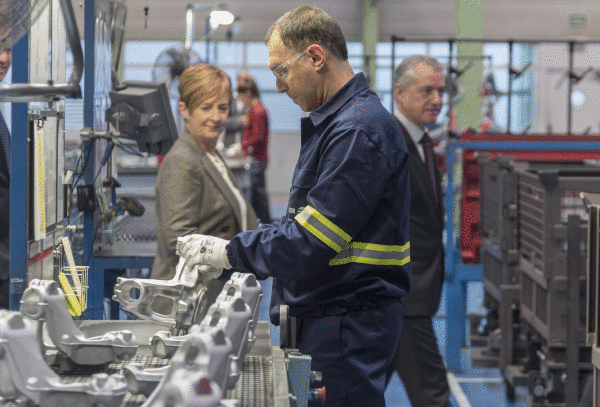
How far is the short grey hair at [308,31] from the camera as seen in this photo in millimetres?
1840

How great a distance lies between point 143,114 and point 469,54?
1018cm

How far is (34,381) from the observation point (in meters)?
1.14

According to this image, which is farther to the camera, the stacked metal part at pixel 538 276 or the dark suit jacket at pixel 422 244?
the stacked metal part at pixel 538 276

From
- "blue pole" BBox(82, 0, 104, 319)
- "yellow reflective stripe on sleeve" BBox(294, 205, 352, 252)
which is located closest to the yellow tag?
"yellow reflective stripe on sleeve" BBox(294, 205, 352, 252)

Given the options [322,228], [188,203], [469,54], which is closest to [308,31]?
[322,228]

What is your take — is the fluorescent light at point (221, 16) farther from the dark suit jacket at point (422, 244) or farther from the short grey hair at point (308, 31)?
the short grey hair at point (308, 31)

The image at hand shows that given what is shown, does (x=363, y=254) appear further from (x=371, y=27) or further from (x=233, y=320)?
(x=371, y=27)

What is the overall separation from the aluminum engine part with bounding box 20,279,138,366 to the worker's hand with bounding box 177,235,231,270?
0.38 metres

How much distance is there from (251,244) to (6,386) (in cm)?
71

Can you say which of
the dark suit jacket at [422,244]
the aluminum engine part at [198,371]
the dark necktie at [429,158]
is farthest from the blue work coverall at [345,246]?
the dark necktie at [429,158]

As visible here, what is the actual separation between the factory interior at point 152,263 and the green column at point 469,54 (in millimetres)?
5273

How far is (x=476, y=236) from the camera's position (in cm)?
507

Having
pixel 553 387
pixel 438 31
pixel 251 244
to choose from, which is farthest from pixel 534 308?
pixel 438 31

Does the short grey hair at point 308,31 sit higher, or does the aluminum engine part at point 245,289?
the short grey hair at point 308,31
